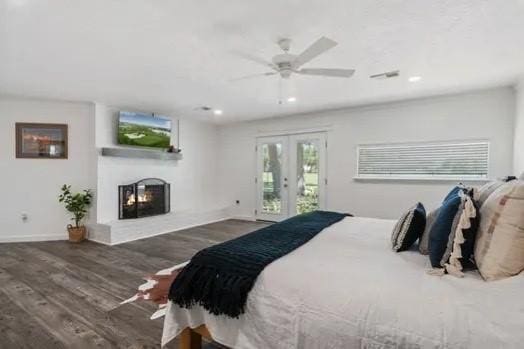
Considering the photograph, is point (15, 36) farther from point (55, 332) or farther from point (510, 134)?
point (510, 134)

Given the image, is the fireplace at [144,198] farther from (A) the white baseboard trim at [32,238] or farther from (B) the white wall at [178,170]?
(A) the white baseboard trim at [32,238]

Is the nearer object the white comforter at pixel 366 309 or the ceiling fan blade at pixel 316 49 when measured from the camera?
the white comforter at pixel 366 309

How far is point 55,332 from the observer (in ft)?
6.59

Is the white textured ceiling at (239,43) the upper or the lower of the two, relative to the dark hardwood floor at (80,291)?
upper

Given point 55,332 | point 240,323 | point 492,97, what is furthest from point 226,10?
point 492,97

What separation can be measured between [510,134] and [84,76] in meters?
5.86

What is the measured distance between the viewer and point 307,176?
5660 millimetres

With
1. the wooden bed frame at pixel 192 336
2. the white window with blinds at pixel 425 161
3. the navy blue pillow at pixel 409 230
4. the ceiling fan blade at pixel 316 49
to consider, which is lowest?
the wooden bed frame at pixel 192 336

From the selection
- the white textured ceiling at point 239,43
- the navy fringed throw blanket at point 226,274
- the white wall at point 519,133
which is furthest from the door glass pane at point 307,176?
the navy fringed throw blanket at point 226,274

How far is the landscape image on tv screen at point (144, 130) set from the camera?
4840 millimetres

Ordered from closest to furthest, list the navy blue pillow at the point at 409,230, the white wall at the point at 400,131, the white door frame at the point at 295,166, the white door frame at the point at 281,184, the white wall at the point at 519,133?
the navy blue pillow at the point at 409,230, the white wall at the point at 519,133, the white wall at the point at 400,131, the white door frame at the point at 295,166, the white door frame at the point at 281,184

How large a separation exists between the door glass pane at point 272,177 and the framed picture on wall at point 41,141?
3865 millimetres

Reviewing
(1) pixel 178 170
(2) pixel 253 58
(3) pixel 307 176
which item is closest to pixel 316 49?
(2) pixel 253 58

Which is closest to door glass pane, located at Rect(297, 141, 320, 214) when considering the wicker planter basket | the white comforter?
the white comforter
